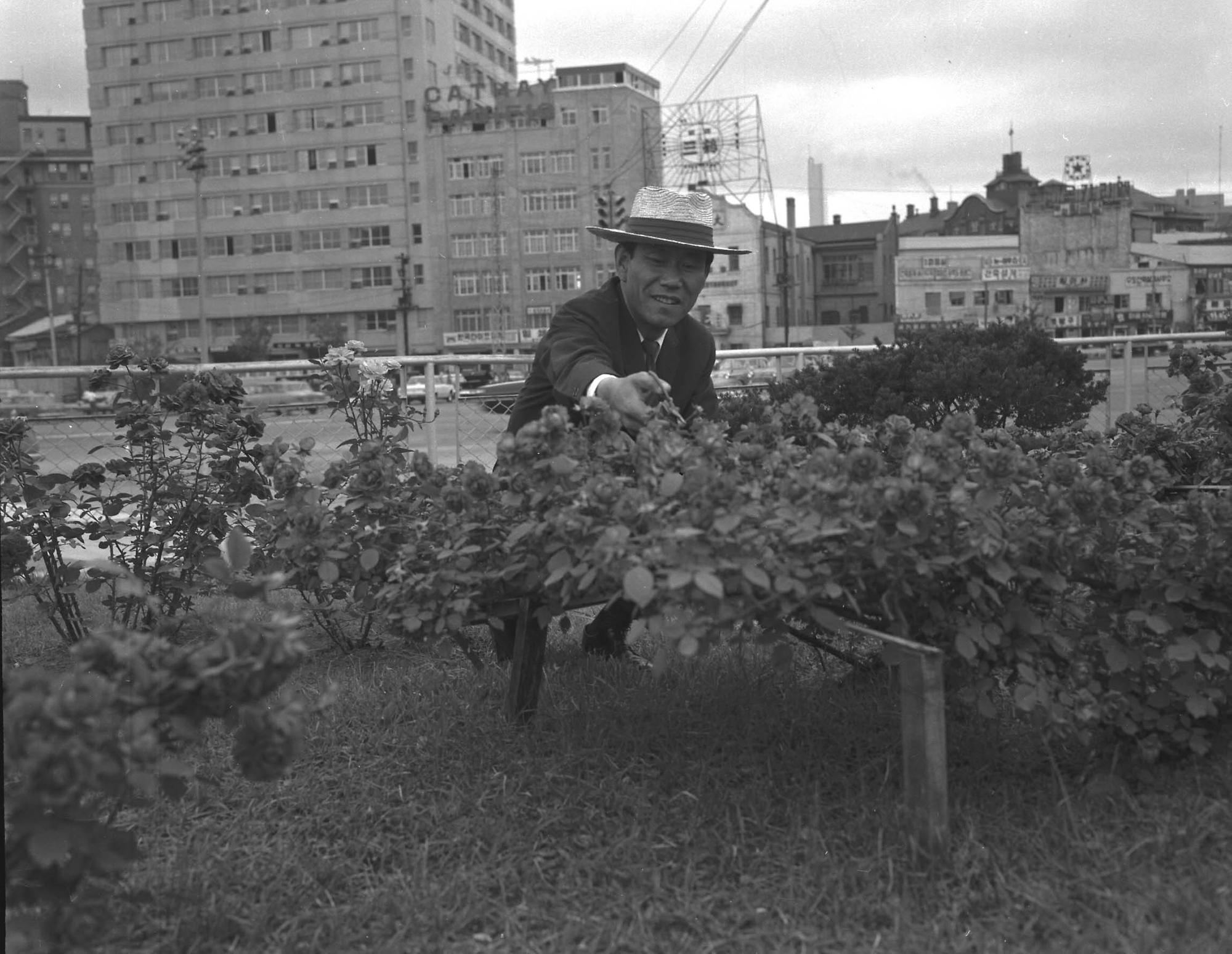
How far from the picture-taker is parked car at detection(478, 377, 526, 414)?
8680mm

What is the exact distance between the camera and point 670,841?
2848 mm

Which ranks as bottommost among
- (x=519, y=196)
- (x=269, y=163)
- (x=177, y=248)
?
(x=177, y=248)

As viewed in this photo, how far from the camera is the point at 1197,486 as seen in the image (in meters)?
3.70

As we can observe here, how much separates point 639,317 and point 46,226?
117 meters

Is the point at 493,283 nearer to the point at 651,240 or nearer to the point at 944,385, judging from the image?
the point at 944,385

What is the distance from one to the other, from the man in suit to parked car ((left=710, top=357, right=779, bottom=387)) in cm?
552

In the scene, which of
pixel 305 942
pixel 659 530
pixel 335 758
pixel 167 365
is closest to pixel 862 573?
pixel 659 530

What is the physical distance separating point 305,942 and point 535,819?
0.67m

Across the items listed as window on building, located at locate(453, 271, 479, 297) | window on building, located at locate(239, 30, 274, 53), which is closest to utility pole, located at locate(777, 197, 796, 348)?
window on building, located at locate(453, 271, 479, 297)

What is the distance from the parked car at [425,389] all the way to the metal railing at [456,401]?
44 millimetres

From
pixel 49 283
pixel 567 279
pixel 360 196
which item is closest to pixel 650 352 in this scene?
pixel 567 279

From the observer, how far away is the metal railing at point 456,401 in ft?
24.1

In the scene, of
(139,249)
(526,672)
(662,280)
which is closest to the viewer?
(526,672)

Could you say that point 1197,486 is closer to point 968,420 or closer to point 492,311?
point 968,420
